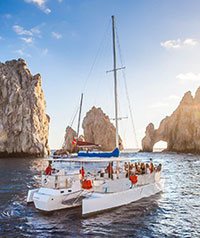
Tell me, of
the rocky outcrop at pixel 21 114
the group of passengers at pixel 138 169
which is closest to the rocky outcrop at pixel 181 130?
the rocky outcrop at pixel 21 114

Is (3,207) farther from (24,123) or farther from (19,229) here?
(24,123)

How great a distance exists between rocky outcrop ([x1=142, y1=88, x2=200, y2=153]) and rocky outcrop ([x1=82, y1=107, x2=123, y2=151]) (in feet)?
63.2

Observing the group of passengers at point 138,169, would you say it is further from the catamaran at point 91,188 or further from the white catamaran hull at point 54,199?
the white catamaran hull at point 54,199

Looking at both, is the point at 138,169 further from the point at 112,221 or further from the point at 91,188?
the point at 112,221

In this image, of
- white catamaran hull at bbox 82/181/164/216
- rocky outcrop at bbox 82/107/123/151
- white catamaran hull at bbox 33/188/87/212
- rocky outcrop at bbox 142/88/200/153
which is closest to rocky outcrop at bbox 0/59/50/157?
rocky outcrop at bbox 82/107/123/151

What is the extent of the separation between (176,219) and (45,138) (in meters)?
85.3

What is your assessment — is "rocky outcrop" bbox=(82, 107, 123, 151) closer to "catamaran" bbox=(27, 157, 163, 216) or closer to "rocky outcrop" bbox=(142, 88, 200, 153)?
"rocky outcrop" bbox=(142, 88, 200, 153)

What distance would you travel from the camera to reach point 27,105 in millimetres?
92375

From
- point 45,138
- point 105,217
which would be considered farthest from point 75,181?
point 45,138

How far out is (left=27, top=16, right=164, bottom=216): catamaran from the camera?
57.1 feet

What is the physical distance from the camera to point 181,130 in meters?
118

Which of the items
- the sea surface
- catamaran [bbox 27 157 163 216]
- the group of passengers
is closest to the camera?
the sea surface

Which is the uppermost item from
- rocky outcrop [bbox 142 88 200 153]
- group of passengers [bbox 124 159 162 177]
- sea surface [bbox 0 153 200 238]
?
rocky outcrop [bbox 142 88 200 153]

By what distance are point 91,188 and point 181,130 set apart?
10446cm
